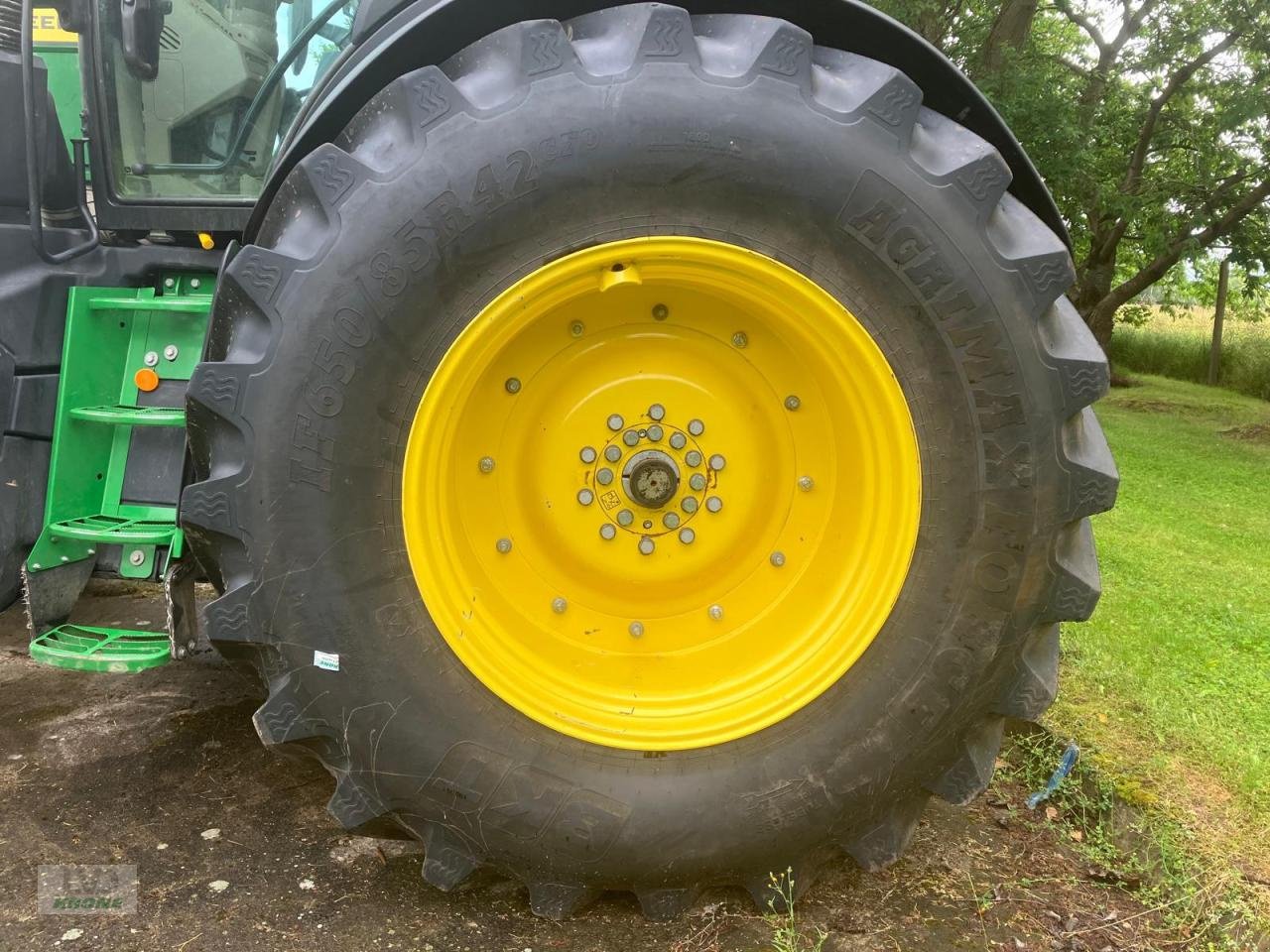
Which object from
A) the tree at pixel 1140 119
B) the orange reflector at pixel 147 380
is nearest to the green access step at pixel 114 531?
the orange reflector at pixel 147 380

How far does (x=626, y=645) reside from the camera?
209cm

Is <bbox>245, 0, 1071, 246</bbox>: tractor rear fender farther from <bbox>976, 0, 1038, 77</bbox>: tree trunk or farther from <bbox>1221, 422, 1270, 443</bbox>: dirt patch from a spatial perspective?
<bbox>1221, 422, 1270, 443</bbox>: dirt patch

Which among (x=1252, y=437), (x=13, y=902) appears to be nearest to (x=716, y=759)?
(x=13, y=902)

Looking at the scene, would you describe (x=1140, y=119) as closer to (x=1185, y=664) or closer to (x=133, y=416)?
(x=1185, y=664)

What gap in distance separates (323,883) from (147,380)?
1270 mm

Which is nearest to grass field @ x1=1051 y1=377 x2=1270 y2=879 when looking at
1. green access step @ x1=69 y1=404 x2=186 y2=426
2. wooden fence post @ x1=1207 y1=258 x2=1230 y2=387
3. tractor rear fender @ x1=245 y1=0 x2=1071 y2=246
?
tractor rear fender @ x1=245 y1=0 x2=1071 y2=246

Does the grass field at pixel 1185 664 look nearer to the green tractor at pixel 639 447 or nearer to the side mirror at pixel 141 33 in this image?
the green tractor at pixel 639 447

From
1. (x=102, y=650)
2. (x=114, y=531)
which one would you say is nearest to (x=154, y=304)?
(x=114, y=531)

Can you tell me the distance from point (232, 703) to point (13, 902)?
93 centimetres

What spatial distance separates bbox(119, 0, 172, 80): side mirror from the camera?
7.59ft

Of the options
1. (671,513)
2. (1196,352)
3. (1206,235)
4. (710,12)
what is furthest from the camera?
(1196,352)

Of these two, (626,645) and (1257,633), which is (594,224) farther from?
(1257,633)

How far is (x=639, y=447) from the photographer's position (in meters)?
2.06

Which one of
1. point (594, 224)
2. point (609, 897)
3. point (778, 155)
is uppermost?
point (778, 155)
